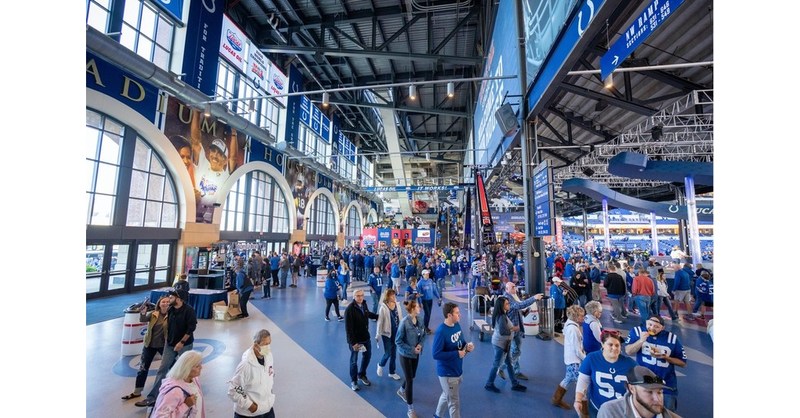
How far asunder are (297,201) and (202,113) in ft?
29.5

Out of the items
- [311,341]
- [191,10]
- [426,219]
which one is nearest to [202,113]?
[191,10]

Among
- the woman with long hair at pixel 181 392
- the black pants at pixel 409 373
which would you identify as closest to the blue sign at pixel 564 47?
the black pants at pixel 409 373

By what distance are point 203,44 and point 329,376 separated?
45.0 ft

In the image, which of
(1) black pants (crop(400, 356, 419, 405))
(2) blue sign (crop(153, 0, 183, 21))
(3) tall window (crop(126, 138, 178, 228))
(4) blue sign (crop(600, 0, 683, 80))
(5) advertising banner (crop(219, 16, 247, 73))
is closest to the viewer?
(4) blue sign (crop(600, 0, 683, 80))

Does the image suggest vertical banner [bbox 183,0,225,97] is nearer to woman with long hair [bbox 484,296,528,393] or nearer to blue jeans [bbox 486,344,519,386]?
woman with long hair [bbox 484,296,528,393]

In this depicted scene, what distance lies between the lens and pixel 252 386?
2582 millimetres

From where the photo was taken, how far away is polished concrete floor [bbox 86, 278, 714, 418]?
3646 millimetres

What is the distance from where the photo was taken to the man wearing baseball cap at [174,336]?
367 cm

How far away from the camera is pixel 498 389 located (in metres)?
4.12

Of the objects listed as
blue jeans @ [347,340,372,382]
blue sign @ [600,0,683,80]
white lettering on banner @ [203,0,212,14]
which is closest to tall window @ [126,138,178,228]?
white lettering on banner @ [203,0,212,14]

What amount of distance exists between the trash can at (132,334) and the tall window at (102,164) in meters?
6.66

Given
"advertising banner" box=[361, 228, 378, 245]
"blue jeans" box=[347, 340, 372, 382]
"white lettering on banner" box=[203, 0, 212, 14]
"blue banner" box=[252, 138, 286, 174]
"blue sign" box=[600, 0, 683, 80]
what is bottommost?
"blue jeans" box=[347, 340, 372, 382]

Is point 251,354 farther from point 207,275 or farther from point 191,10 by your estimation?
point 191,10

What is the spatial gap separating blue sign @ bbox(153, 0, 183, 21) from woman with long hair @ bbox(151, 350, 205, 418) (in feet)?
43.5
